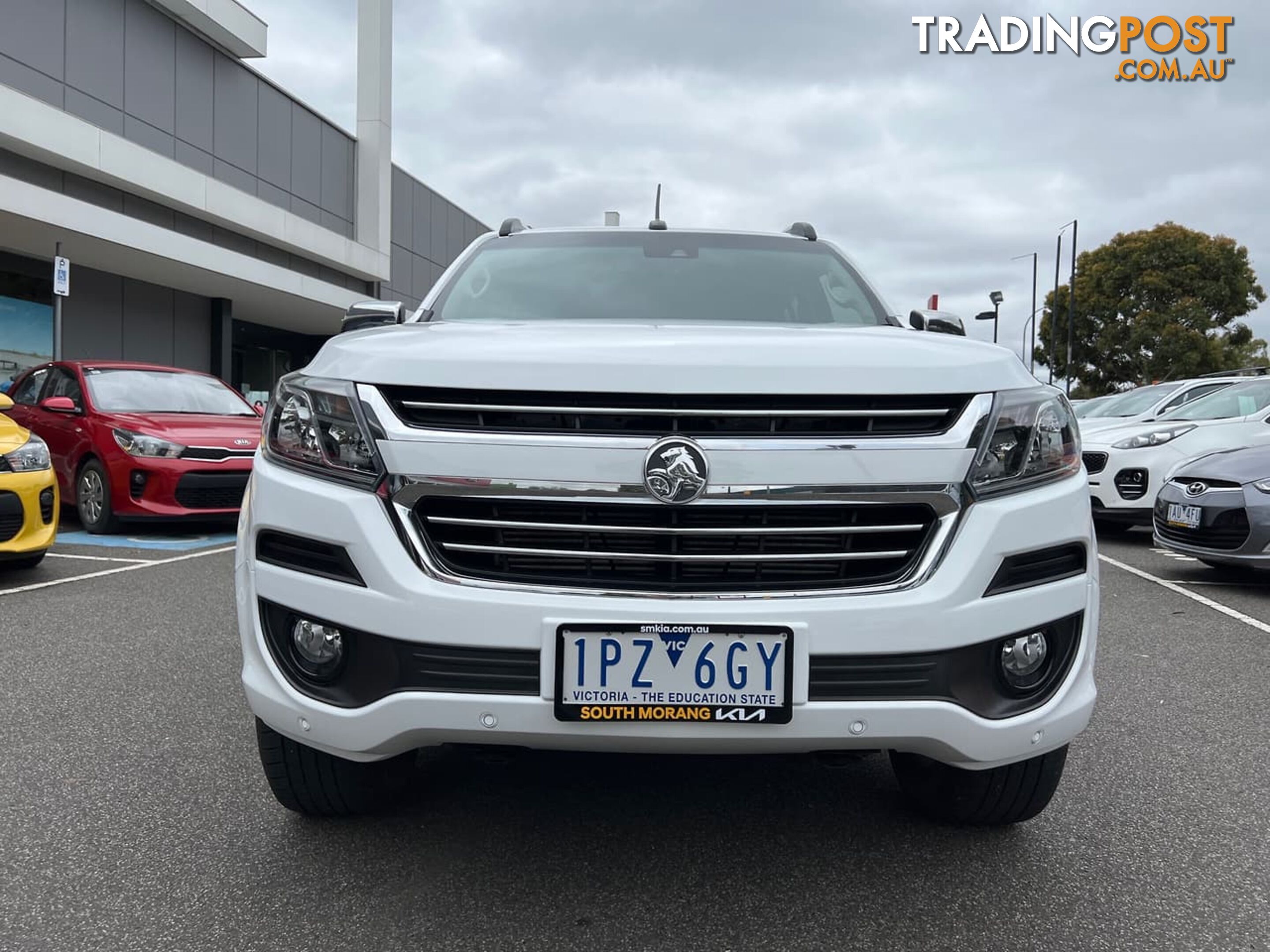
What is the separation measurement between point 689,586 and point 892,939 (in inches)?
31.2

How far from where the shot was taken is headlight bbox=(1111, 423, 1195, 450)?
27.1 ft

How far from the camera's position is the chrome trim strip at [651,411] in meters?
1.91

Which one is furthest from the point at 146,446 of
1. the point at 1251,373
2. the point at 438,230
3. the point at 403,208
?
the point at 438,230

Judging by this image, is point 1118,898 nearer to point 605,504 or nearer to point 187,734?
point 605,504

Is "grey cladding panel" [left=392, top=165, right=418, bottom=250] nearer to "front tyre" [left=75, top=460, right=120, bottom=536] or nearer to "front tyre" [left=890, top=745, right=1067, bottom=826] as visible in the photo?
"front tyre" [left=75, top=460, right=120, bottom=536]

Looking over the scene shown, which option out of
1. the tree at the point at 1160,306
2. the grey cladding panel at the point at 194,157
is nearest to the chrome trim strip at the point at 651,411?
the grey cladding panel at the point at 194,157

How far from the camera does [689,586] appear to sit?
190 centimetres

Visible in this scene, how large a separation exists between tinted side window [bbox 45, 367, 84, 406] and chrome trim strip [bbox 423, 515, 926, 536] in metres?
7.33

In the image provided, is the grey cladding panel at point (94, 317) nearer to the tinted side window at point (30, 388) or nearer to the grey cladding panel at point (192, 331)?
the grey cladding panel at point (192, 331)

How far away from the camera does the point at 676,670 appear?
1832 mm

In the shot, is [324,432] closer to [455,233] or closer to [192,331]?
[192,331]

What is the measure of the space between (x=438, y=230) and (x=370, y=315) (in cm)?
3120

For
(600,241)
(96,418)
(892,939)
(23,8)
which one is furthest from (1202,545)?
(23,8)

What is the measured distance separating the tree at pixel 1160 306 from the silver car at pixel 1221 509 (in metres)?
34.6
